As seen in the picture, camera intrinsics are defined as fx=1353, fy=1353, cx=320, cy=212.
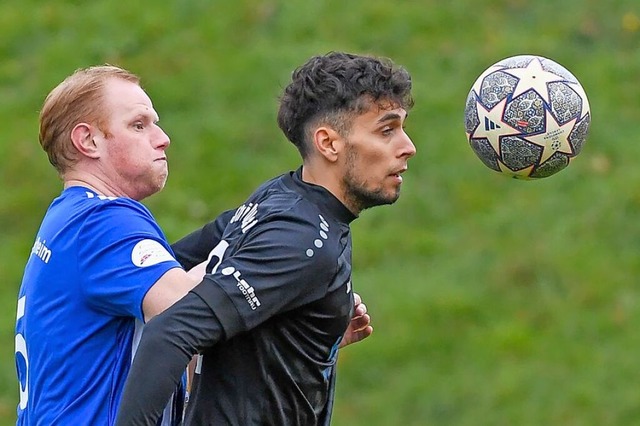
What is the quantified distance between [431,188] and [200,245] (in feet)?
22.2

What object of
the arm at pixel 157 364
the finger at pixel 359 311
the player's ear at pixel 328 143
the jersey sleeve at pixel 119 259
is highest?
the player's ear at pixel 328 143

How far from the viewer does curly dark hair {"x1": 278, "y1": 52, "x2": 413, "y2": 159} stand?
5.26m

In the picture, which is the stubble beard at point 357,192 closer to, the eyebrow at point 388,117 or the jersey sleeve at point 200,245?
the eyebrow at point 388,117

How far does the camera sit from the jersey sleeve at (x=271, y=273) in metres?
4.82

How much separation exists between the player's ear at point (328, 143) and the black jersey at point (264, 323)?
14 centimetres

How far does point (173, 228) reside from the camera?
39.8 ft

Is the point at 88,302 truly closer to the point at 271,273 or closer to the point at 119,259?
the point at 119,259

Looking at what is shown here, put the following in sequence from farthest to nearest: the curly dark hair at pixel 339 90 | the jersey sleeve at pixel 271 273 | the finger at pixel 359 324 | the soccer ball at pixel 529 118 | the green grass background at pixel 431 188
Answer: the green grass background at pixel 431 188 < the soccer ball at pixel 529 118 < the finger at pixel 359 324 < the curly dark hair at pixel 339 90 < the jersey sleeve at pixel 271 273

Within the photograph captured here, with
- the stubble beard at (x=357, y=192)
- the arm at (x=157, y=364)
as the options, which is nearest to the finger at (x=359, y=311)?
the stubble beard at (x=357, y=192)

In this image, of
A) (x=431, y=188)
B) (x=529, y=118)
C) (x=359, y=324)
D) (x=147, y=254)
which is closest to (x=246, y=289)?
(x=147, y=254)

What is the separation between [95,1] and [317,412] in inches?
398

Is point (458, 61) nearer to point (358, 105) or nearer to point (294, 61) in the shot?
point (294, 61)

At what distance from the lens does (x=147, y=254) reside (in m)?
4.95

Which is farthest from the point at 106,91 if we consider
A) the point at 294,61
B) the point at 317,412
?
the point at 294,61
